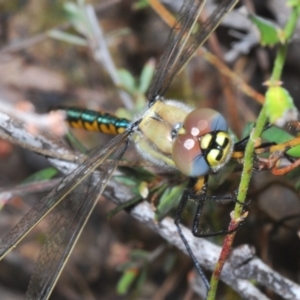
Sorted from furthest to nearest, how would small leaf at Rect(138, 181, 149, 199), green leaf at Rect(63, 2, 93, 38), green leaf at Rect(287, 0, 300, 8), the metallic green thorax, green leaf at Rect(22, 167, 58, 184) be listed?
green leaf at Rect(63, 2, 93, 38)
the metallic green thorax
green leaf at Rect(22, 167, 58, 184)
small leaf at Rect(138, 181, 149, 199)
green leaf at Rect(287, 0, 300, 8)

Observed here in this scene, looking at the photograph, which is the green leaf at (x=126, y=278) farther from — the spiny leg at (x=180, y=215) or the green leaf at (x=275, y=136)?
the green leaf at (x=275, y=136)

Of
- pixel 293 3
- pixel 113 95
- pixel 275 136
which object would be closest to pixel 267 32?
pixel 275 136

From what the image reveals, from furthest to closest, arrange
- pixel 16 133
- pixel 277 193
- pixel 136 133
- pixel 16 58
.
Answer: pixel 16 58, pixel 277 193, pixel 136 133, pixel 16 133

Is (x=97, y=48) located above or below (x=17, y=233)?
above

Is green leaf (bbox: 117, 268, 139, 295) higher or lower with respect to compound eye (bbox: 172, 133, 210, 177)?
lower

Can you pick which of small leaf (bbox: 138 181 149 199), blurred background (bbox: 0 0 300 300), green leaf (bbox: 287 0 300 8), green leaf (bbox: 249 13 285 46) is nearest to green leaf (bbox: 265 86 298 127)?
green leaf (bbox: 287 0 300 8)

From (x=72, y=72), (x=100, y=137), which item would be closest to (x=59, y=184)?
(x=100, y=137)

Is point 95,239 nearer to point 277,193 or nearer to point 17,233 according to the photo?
point 277,193

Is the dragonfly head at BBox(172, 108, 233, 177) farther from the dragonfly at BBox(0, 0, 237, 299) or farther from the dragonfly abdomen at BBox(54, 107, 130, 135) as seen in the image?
the dragonfly abdomen at BBox(54, 107, 130, 135)

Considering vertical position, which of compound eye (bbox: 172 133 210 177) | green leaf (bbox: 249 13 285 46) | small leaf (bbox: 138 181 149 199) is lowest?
small leaf (bbox: 138 181 149 199)

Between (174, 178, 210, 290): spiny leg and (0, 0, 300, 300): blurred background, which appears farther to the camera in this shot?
(0, 0, 300, 300): blurred background
